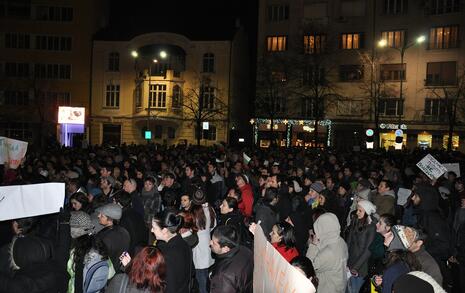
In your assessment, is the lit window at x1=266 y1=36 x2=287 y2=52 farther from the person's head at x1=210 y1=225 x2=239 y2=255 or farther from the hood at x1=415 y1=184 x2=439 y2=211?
the person's head at x1=210 y1=225 x2=239 y2=255

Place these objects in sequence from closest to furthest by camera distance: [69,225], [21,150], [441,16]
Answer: [69,225], [21,150], [441,16]

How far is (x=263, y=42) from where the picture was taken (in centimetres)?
4775

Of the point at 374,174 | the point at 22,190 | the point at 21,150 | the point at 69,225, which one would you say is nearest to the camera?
the point at 69,225

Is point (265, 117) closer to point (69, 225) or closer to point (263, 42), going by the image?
point (263, 42)

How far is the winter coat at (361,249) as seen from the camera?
707 cm

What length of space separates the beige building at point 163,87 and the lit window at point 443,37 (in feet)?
58.2

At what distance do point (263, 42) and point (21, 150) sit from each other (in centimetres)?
3889

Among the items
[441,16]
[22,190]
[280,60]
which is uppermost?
[441,16]

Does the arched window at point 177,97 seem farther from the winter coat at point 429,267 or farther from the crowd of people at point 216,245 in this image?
the winter coat at point 429,267

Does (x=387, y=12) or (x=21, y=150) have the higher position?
(x=387, y=12)

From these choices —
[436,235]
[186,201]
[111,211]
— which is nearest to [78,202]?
[111,211]

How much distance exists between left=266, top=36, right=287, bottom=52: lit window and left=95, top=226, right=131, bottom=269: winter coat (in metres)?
42.8

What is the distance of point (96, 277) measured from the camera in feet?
16.5

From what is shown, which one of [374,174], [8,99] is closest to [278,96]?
[8,99]
